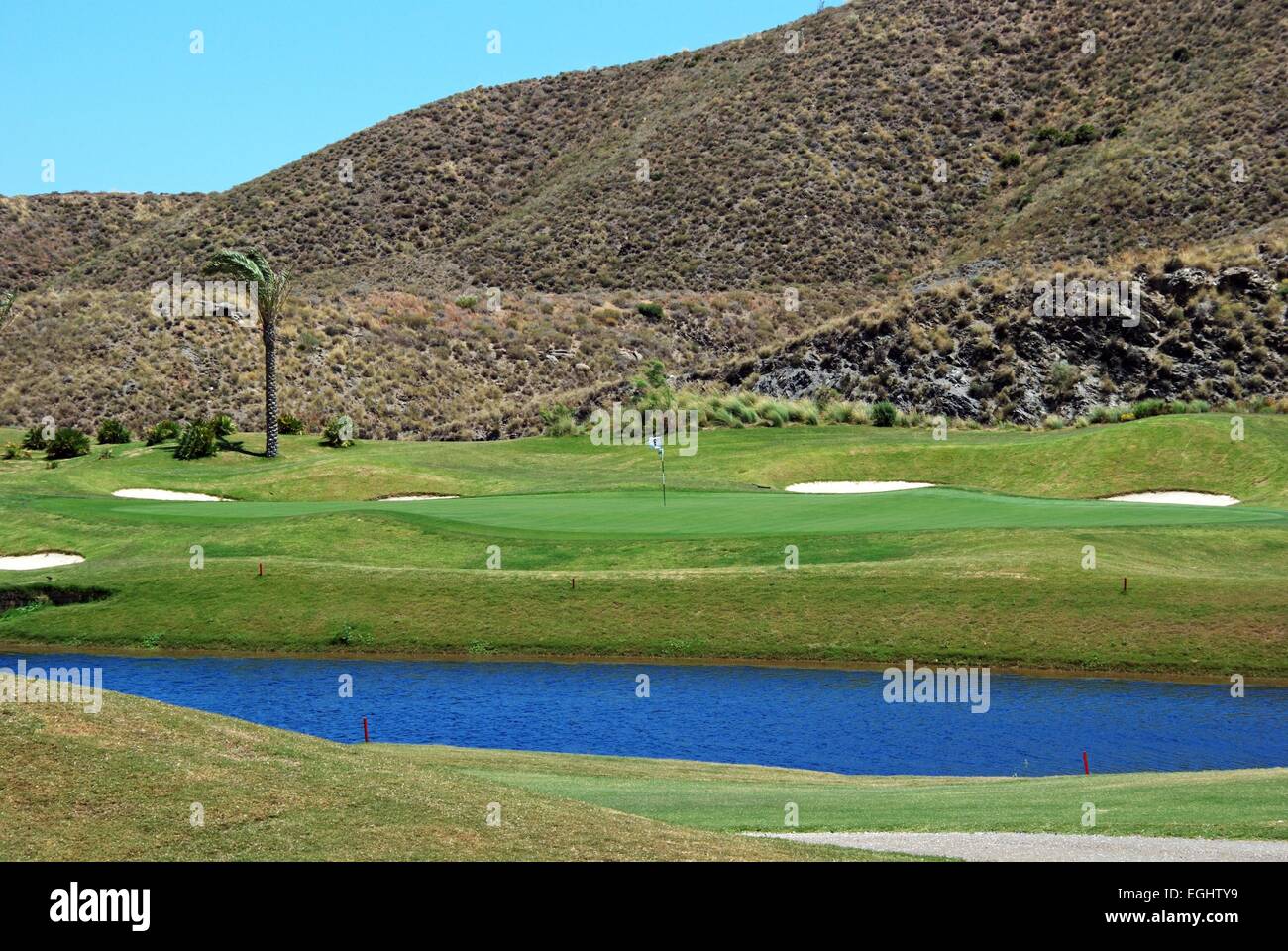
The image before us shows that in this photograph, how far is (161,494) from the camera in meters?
48.8

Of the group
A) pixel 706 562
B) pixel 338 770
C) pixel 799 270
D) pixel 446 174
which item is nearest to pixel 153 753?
pixel 338 770

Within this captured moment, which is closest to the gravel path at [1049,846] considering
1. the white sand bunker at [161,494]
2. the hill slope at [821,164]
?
the white sand bunker at [161,494]

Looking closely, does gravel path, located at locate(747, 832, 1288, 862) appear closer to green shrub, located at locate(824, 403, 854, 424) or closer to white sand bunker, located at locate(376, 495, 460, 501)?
white sand bunker, located at locate(376, 495, 460, 501)

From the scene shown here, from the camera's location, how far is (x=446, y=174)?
126 m

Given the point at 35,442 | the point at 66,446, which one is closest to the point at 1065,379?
the point at 66,446

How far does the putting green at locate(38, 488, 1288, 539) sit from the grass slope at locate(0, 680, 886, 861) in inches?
887

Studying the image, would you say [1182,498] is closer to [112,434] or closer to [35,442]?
[112,434]

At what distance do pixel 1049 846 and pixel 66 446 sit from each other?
166 ft

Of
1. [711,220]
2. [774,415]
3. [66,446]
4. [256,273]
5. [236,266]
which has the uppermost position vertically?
[711,220]

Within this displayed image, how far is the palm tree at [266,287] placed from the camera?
5706 cm

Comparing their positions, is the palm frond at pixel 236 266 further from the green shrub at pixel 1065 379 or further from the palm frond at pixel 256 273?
the green shrub at pixel 1065 379
